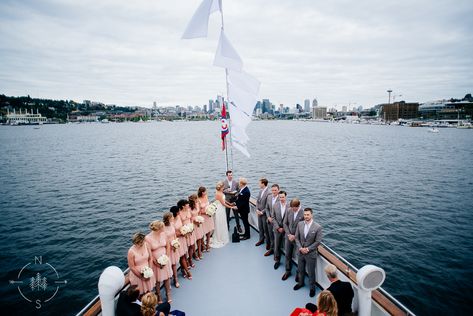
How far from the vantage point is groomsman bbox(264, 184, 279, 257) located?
7.20 metres

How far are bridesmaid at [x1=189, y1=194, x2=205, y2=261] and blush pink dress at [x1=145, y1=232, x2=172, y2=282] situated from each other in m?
1.44

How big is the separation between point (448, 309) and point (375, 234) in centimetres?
583

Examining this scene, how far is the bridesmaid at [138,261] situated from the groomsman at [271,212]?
3.34 m

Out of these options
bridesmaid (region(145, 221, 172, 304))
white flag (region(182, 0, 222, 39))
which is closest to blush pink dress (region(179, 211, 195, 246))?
bridesmaid (region(145, 221, 172, 304))

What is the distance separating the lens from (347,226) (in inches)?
659

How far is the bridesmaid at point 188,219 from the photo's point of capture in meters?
6.63

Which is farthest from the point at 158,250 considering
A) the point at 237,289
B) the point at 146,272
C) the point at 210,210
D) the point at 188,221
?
the point at 210,210

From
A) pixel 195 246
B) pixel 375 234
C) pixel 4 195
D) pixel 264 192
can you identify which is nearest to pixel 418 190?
pixel 375 234

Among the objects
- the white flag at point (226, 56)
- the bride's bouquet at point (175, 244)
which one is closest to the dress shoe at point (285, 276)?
the bride's bouquet at point (175, 244)

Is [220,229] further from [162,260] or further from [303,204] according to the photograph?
[303,204]

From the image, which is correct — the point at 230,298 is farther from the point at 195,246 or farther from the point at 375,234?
the point at 375,234

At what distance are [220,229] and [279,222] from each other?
2.03 m

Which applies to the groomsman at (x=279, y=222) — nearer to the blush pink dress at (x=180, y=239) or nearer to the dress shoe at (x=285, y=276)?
the dress shoe at (x=285, y=276)

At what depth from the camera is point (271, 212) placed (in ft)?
24.0
